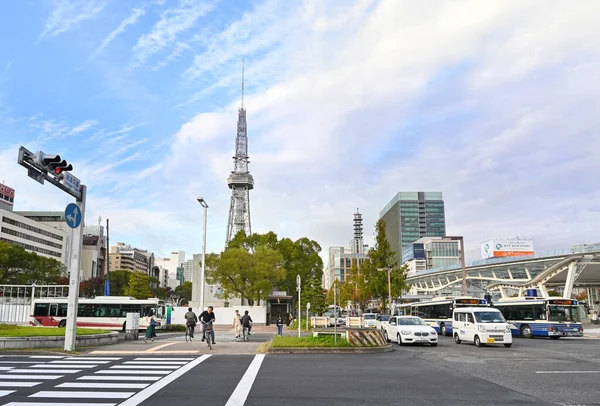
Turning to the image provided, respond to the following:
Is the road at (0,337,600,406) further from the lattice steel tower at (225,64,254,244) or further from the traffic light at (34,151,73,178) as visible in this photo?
the lattice steel tower at (225,64,254,244)

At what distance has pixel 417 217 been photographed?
189875 mm

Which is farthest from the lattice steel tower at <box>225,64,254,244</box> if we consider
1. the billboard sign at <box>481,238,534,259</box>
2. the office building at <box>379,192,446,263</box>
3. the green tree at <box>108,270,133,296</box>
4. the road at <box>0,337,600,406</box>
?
the road at <box>0,337,600,406</box>

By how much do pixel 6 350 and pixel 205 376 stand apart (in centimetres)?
938

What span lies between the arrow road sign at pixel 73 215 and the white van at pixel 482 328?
18.0 m

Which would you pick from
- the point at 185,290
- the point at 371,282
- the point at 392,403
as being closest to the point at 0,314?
the point at 371,282

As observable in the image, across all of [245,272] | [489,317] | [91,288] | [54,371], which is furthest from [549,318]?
[91,288]

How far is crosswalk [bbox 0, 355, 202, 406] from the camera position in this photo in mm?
8703

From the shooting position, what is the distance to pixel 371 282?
45.5m

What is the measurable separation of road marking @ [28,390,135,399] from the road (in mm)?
19

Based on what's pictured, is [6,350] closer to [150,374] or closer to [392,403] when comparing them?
[150,374]

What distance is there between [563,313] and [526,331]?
2.68 meters

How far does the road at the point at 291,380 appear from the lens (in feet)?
28.7

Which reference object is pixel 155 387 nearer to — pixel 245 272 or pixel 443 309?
pixel 443 309

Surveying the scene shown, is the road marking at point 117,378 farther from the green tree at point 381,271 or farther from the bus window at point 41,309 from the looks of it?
the green tree at point 381,271
